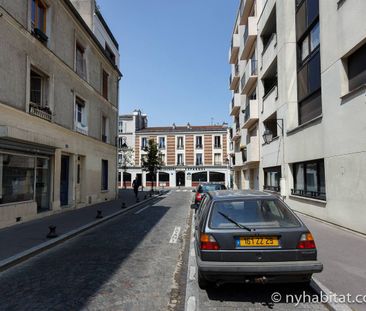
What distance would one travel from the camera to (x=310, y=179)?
12.8 m

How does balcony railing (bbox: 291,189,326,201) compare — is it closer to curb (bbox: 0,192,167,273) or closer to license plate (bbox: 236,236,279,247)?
license plate (bbox: 236,236,279,247)

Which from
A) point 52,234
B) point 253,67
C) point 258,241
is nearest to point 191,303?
point 258,241

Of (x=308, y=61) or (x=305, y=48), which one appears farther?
(x=305, y=48)

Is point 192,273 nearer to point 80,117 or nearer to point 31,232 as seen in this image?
point 31,232

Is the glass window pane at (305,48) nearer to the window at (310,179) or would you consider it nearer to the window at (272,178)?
the window at (310,179)

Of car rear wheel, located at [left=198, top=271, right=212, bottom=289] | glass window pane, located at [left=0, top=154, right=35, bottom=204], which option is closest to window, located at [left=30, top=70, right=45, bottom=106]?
glass window pane, located at [left=0, top=154, right=35, bottom=204]

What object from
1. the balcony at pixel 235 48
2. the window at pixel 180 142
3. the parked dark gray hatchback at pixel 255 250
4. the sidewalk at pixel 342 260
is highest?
the balcony at pixel 235 48

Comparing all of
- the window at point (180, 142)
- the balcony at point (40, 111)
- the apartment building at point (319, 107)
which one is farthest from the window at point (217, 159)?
the balcony at point (40, 111)

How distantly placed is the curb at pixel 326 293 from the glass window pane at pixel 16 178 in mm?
9656

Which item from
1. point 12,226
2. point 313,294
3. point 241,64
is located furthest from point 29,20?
point 241,64

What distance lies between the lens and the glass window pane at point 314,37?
12039 mm

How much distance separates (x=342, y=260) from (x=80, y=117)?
15.3m

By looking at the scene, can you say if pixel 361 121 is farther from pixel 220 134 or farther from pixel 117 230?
pixel 220 134

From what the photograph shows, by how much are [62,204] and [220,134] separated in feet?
137
